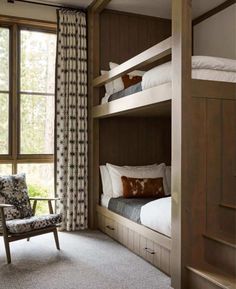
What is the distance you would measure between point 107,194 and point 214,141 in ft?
6.37

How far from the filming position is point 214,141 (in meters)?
2.68

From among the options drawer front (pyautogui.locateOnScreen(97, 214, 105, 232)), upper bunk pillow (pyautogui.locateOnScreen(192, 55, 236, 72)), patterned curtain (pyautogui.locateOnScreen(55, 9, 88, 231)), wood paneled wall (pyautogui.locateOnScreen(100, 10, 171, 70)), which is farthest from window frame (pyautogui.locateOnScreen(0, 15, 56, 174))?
upper bunk pillow (pyautogui.locateOnScreen(192, 55, 236, 72))

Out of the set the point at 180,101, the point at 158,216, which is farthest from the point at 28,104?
the point at 180,101

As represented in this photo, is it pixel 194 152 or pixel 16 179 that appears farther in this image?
pixel 16 179

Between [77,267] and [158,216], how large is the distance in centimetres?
86

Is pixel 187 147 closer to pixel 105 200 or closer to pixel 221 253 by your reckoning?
pixel 221 253

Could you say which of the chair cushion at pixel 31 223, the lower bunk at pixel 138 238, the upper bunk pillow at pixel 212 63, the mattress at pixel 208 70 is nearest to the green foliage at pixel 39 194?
the lower bunk at pixel 138 238

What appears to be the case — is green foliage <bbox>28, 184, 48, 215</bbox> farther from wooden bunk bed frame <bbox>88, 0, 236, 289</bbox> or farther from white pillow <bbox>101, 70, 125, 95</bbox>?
wooden bunk bed frame <bbox>88, 0, 236, 289</bbox>

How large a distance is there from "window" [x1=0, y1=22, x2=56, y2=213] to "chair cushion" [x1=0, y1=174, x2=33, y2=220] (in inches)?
22.2

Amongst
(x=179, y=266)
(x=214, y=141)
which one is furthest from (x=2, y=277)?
(x=214, y=141)

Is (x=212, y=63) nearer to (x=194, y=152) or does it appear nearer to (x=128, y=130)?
(x=194, y=152)

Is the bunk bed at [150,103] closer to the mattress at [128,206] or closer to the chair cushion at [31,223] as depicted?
the mattress at [128,206]

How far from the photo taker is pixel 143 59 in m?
3.06

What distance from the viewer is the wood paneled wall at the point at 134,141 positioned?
4480mm
